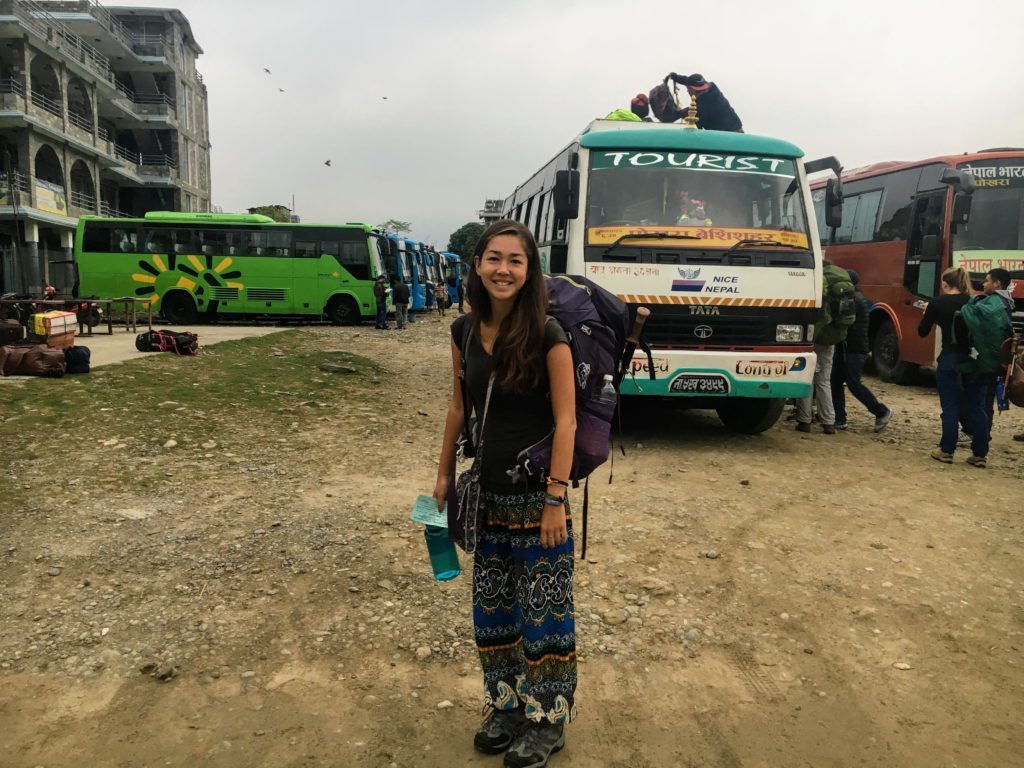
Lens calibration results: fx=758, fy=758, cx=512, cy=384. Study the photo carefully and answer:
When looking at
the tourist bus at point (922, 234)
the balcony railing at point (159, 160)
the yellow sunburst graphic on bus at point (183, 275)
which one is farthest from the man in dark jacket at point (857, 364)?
the balcony railing at point (159, 160)

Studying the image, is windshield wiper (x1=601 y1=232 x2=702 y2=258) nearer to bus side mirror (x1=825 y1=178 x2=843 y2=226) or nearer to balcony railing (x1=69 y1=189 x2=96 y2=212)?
bus side mirror (x1=825 y1=178 x2=843 y2=226)

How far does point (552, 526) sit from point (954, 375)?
229 inches

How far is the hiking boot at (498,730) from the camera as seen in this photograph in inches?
101

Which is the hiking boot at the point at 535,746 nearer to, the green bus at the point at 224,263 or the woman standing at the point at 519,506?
the woman standing at the point at 519,506

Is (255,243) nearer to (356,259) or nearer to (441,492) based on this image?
(356,259)

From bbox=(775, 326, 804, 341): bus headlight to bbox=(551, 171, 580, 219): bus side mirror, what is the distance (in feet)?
6.93

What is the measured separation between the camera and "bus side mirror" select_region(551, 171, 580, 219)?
6820 millimetres

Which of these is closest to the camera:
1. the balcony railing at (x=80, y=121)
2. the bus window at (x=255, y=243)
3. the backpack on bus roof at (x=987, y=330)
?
the backpack on bus roof at (x=987, y=330)

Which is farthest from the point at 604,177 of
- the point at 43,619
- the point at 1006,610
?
the point at 43,619

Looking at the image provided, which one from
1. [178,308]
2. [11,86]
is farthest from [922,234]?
[11,86]

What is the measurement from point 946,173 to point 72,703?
11.4 meters

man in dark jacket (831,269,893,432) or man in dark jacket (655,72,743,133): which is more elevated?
man in dark jacket (655,72,743,133)

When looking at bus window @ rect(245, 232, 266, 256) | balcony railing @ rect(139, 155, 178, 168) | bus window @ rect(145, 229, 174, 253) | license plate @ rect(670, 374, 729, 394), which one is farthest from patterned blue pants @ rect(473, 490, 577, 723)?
balcony railing @ rect(139, 155, 178, 168)

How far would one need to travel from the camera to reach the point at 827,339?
25.7ft
